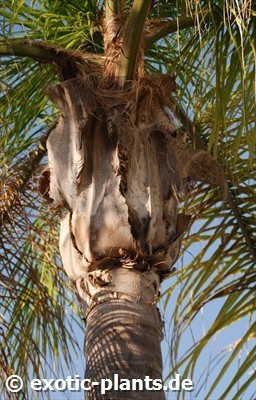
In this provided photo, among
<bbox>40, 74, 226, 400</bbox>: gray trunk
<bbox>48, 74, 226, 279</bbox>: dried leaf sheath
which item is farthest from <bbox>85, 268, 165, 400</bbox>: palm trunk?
<bbox>48, 74, 226, 279</bbox>: dried leaf sheath

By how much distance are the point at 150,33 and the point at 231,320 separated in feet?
5.57

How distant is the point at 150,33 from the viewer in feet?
13.9

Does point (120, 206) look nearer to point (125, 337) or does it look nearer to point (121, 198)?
point (121, 198)

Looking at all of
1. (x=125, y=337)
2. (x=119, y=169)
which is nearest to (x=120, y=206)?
(x=119, y=169)

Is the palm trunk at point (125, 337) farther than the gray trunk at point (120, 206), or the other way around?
the gray trunk at point (120, 206)

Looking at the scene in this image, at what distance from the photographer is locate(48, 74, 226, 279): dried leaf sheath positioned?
11.3 feet

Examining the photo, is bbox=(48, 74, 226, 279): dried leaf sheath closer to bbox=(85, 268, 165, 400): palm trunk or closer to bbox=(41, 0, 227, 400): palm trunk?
bbox=(41, 0, 227, 400): palm trunk

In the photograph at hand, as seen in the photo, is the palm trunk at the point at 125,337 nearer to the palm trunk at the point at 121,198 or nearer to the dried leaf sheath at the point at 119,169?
the palm trunk at the point at 121,198

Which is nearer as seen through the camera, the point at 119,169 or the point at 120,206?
the point at 120,206

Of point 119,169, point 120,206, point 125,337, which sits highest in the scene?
point 119,169

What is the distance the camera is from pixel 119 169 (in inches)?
141

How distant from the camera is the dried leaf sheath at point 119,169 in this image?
344 cm

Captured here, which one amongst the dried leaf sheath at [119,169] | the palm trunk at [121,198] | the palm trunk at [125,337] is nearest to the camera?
the palm trunk at [125,337]

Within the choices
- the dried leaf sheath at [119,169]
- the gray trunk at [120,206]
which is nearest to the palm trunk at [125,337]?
the gray trunk at [120,206]
